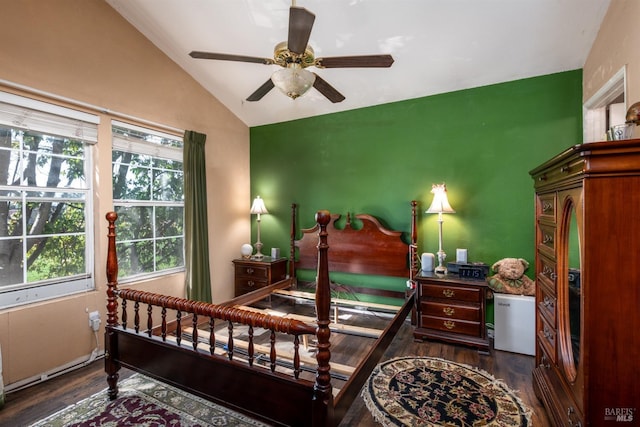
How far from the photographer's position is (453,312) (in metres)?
2.95

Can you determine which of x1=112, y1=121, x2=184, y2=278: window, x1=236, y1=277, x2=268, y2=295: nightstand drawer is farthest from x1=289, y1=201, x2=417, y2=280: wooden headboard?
x1=112, y1=121, x2=184, y2=278: window

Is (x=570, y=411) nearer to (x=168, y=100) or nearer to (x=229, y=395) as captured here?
(x=229, y=395)

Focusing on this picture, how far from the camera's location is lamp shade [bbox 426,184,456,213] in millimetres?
3217

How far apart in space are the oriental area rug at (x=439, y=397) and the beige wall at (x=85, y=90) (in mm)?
2590

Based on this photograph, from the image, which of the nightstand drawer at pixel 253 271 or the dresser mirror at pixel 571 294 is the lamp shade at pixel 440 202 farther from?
the nightstand drawer at pixel 253 271

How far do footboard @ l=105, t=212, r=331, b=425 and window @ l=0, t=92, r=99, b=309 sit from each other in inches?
34.4

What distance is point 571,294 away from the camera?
1530mm

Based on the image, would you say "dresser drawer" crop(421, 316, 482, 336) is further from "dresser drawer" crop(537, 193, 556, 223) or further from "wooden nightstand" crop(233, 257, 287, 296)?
"wooden nightstand" crop(233, 257, 287, 296)

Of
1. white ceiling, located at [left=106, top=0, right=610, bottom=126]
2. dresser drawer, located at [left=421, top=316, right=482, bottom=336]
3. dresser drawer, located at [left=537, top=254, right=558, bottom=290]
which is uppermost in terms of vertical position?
white ceiling, located at [left=106, top=0, right=610, bottom=126]

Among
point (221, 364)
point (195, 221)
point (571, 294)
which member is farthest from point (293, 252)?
point (571, 294)

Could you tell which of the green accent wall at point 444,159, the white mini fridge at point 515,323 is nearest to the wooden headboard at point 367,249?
the green accent wall at point 444,159

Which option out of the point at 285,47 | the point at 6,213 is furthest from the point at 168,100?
the point at 285,47

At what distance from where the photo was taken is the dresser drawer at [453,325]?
288 centimetres

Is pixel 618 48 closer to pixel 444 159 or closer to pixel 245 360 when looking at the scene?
pixel 444 159
